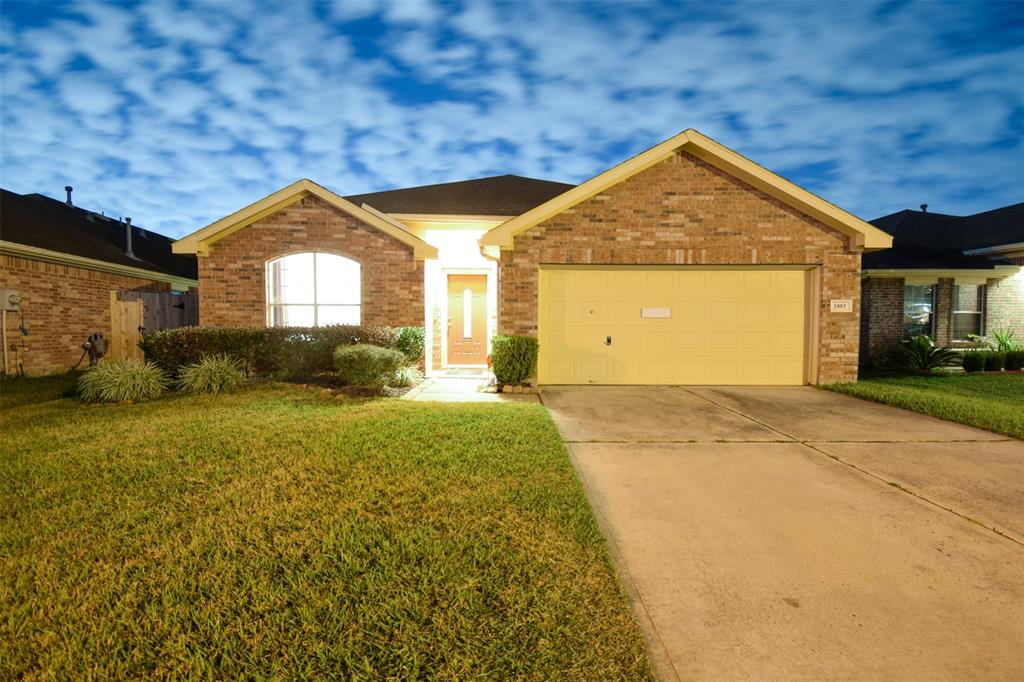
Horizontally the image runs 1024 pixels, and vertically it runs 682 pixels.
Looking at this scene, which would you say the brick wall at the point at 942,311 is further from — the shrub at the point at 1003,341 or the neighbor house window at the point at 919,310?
the shrub at the point at 1003,341

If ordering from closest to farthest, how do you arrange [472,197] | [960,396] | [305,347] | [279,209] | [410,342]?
[960,396] → [305,347] → [410,342] → [279,209] → [472,197]

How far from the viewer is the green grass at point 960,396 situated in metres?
6.37

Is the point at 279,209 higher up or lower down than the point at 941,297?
higher up

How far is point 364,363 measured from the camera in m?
8.38

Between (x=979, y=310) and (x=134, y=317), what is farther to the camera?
(x=979, y=310)

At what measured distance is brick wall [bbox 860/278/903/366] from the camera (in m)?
13.0

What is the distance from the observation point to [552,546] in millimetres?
2902

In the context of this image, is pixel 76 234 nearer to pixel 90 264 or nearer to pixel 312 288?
pixel 90 264

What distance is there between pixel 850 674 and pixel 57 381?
13.5 meters

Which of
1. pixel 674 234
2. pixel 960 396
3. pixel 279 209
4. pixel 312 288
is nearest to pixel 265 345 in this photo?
pixel 312 288

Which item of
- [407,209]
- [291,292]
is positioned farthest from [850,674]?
A: [407,209]

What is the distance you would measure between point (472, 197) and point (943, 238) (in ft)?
50.4

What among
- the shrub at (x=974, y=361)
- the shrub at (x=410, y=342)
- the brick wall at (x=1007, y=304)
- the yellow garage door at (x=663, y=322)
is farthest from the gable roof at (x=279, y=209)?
A: the brick wall at (x=1007, y=304)

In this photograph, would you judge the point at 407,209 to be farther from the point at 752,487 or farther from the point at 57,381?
the point at 752,487
